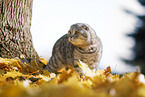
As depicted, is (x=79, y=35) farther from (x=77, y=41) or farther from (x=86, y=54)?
(x=86, y=54)

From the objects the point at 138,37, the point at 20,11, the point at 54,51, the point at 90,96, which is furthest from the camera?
the point at 138,37

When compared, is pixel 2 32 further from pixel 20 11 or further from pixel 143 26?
pixel 143 26

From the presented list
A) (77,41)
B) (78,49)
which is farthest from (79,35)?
(78,49)

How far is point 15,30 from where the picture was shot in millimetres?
2111

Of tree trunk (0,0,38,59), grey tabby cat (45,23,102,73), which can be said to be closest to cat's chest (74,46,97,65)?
grey tabby cat (45,23,102,73)

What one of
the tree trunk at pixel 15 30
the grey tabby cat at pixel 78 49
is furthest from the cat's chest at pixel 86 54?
the tree trunk at pixel 15 30

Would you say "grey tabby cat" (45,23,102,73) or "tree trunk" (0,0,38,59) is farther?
"tree trunk" (0,0,38,59)

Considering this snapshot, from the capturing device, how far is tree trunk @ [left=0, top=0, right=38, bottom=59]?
2018 millimetres

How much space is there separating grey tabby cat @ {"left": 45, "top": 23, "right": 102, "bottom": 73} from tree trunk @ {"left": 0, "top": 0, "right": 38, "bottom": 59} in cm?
43

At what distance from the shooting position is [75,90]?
243mm

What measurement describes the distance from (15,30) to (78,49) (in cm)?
89

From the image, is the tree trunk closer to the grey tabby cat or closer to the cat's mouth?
the grey tabby cat

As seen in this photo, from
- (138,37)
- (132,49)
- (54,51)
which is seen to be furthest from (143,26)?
(54,51)

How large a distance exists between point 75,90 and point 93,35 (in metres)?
1.71
